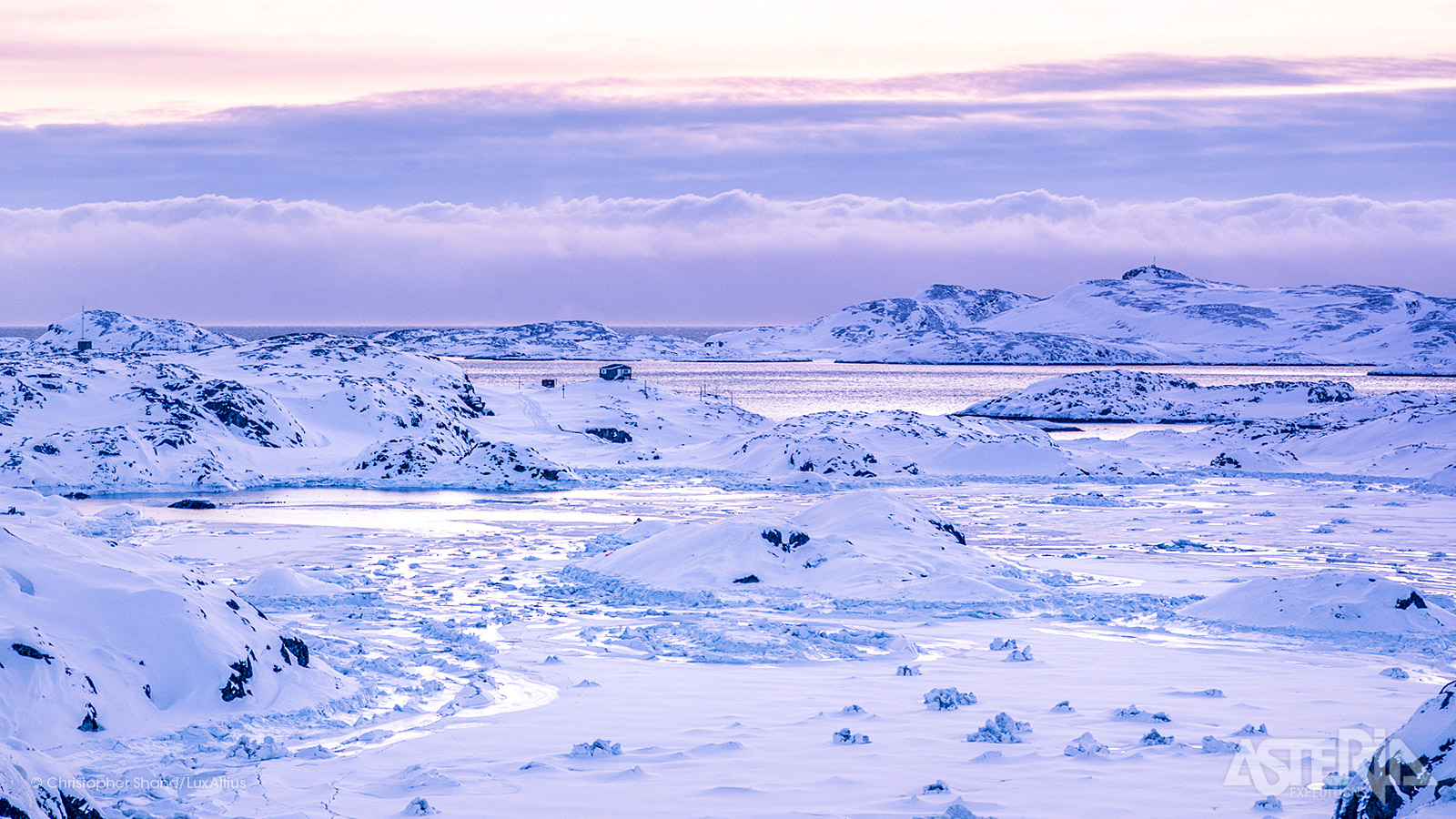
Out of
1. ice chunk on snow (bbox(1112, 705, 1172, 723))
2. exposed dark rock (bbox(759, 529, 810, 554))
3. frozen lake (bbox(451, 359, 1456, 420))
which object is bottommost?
frozen lake (bbox(451, 359, 1456, 420))

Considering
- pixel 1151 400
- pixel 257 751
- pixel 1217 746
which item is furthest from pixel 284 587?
pixel 1151 400

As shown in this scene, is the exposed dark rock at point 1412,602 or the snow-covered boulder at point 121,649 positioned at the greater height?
the snow-covered boulder at point 121,649

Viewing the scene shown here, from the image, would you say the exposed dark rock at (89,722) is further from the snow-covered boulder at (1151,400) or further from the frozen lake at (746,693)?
the snow-covered boulder at (1151,400)

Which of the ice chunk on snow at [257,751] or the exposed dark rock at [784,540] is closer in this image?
the ice chunk on snow at [257,751]

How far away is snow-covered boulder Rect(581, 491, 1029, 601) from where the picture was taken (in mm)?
16234

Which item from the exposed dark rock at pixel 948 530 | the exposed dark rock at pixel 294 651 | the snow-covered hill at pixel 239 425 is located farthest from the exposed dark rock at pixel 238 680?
the snow-covered hill at pixel 239 425

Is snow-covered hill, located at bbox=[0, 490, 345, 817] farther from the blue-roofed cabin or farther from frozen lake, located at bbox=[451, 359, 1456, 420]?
frozen lake, located at bbox=[451, 359, 1456, 420]

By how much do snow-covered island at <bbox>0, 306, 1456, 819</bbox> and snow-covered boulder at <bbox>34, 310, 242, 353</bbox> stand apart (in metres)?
84.9

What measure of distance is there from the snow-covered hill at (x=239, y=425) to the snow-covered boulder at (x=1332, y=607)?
20.2 meters

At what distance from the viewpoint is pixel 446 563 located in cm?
1870

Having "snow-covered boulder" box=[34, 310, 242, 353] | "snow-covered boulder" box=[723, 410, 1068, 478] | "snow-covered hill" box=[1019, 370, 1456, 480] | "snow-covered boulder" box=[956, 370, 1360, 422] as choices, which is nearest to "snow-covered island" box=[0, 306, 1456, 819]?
"snow-covered boulder" box=[723, 410, 1068, 478]

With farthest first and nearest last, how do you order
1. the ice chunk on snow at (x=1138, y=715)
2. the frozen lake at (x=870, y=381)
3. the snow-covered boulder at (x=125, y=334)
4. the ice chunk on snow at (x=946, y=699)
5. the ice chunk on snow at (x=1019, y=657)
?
1. the snow-covered boulder at (x=125, y=334)
2. the frozen lake at (x=870, y=381)
3. the ice chunk on snow at (x=1019, y=657)
4. the ice chunk on snow at (x=946, y=699)
5. the ice chunk on snow at (x=1138, y=715)

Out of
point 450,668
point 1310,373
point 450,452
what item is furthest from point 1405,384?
point 450,668

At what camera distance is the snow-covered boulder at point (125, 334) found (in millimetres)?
110375
